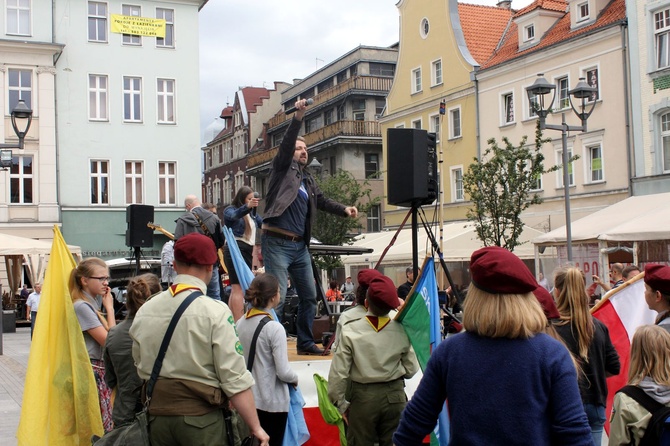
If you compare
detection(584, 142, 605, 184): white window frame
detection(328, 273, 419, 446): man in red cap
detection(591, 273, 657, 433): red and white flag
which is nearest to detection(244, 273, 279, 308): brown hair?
detection(328, 273, 419, 446): man in red cap

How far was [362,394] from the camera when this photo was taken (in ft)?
20.4

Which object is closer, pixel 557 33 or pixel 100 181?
pixel 557 33

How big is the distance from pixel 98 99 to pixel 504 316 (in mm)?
36686

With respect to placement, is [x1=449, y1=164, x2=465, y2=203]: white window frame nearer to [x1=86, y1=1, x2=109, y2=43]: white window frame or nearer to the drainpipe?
the drainpipe

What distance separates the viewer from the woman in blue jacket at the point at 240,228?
8.80m

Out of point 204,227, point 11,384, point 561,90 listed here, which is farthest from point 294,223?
point 561,90

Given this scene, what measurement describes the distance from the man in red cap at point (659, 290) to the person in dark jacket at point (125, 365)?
3490 mm

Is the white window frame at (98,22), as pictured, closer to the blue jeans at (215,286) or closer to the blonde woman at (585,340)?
the blue jeans at (215,286)

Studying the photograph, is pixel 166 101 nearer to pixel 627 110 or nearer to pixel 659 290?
pixel 627 110

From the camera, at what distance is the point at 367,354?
20.4 ft


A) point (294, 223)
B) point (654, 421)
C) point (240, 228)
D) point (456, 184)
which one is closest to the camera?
point (654, 421)

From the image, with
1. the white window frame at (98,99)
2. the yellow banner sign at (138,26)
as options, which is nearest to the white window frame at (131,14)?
the yellow banner sign at (138,26)

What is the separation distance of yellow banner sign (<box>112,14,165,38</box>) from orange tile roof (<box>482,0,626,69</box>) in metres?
15.1

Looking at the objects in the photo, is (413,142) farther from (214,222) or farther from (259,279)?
(214,222)
